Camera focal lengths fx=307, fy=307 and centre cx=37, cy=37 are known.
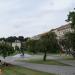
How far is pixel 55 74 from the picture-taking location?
96.4ft

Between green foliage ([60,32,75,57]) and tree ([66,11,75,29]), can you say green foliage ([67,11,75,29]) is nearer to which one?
tree ([66,11,75,29])

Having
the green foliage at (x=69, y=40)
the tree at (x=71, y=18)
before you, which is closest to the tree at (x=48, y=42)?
the tree at (x=71, y=18)

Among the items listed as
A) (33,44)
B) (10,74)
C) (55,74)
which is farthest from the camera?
(33,44)

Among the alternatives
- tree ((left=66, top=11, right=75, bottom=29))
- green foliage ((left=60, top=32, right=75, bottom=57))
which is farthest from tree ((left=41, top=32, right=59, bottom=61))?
green foliage ((left=60, top=32, right=75, bottom=57))

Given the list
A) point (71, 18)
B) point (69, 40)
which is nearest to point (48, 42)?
point (71, 18)

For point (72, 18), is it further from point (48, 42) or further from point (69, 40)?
point (69, 40)

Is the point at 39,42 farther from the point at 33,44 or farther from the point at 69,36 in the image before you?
the point at 69,36

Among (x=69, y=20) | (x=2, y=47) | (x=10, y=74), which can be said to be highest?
(x=69, y=20)

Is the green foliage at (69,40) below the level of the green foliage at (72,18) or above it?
below

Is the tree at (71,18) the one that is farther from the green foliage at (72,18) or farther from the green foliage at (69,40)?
the green foliage at (69,40)

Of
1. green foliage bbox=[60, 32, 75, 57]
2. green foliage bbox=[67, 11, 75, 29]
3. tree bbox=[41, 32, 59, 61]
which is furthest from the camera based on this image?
green foliage bbox=[60, 32, 75, 57]

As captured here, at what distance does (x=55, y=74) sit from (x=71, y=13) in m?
33.6

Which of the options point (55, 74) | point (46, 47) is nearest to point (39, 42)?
point (46, 47)

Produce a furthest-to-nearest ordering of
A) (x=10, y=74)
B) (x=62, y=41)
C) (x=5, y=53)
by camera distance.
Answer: (x=62, y=41)
(x=5, y=53)
(x=10, y=74)
